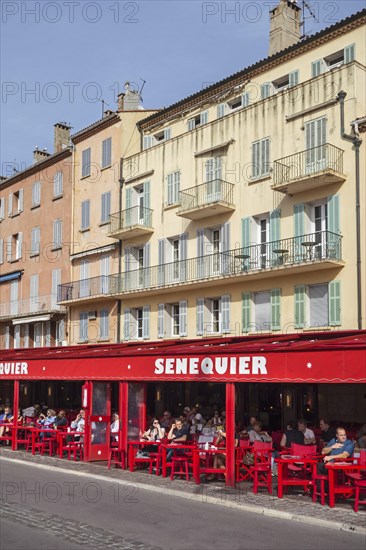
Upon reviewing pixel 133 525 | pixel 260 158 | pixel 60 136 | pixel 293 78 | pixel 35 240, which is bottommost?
pixel 133 525

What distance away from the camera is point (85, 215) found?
113 feet

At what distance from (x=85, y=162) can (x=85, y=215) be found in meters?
2.68

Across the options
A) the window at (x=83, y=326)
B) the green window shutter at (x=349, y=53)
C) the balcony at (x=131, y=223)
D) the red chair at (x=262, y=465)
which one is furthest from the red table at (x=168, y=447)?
the window at (x=83, y=326)

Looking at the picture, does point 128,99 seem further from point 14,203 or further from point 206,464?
point 206,464

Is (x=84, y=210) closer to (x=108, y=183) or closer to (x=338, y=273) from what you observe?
(x=108, y=183)

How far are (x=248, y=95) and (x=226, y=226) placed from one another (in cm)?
509

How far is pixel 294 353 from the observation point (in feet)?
44.9

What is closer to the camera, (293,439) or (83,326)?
(293,439)

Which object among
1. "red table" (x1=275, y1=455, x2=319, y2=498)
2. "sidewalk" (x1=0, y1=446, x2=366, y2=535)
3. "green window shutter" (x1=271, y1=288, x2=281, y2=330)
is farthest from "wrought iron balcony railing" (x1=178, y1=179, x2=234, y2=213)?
"red table" (x1=275, y1=455, x2=319, y2=498)

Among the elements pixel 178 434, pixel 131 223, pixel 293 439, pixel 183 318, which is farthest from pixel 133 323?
pixel 293 439

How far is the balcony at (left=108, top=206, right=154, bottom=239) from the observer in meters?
29.9

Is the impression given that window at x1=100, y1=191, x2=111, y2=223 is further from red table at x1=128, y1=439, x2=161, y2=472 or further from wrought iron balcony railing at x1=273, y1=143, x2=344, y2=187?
red table at x1=128, y1=439, x2=161, y2=472

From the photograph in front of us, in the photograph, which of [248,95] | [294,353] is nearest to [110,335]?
[248,95]

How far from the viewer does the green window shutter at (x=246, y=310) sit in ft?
83.2
